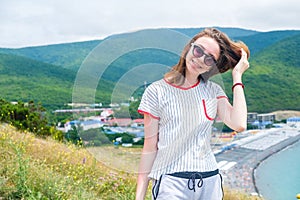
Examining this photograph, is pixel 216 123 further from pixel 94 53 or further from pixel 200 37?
pixel 94 53

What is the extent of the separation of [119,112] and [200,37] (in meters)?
0.37

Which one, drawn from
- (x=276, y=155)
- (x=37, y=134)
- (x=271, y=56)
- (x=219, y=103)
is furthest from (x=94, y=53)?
(x=271, y=56)

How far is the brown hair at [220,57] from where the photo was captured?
1267 mm

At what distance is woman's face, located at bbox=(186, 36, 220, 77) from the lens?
1.24 m

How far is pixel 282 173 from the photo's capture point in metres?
38.7

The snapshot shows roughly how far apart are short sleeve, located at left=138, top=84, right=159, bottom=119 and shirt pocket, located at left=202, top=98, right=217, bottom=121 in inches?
6.3

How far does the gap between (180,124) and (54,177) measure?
2.06m

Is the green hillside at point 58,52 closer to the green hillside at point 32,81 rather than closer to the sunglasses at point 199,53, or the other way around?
the green hillside at point 32,81

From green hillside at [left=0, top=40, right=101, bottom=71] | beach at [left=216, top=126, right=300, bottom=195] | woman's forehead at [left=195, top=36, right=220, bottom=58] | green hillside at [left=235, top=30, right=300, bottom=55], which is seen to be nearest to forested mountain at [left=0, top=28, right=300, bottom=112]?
green hillside at [left=0, top=40, right=101, bottom=71]

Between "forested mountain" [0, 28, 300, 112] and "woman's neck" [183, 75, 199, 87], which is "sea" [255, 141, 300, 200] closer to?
"forested mountain" [0, 28, 300, 112]

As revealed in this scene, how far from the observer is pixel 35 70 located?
1709 inches

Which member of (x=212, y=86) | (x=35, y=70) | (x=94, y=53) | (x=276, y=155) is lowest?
(x=276, y=155)

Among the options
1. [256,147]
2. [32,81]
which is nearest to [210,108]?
[32,81]

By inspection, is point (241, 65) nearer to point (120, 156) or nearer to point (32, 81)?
point (120, 156)
